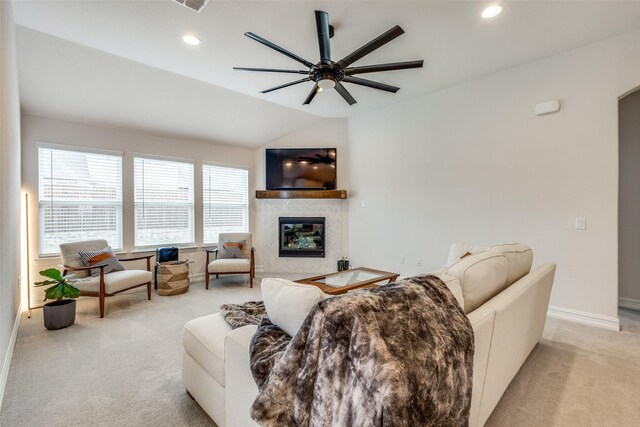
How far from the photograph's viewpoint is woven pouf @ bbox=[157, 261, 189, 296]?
4012 millimetres

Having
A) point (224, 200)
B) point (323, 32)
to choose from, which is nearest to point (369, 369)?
point (323, 32)

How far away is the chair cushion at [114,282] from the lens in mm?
3207

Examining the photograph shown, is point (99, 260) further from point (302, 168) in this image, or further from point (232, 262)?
point (302, 168)

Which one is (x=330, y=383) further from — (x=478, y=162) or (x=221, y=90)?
(x=221, y=90)

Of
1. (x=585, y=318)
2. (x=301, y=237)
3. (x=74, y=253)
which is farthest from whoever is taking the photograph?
(x=301, y=237)

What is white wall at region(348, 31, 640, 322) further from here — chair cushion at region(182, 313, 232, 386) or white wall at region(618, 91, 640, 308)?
chair cushion at region(182, 313, 232, 386)

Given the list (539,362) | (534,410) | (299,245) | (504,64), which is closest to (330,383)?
(534,410)

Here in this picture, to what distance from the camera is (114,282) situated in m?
3.28

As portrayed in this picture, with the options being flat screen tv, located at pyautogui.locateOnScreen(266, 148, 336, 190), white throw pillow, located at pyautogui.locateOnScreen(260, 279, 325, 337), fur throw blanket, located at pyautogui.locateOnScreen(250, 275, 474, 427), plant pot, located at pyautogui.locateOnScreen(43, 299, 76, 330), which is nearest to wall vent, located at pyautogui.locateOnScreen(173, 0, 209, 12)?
white throw pillow, located at pyautogui.locateOnScreen(260, 279, 325, 337)

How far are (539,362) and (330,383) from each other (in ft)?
7.42

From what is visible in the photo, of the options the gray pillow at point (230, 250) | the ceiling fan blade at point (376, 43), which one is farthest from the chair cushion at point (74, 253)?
the ceiling fan blade at point (376, 43)

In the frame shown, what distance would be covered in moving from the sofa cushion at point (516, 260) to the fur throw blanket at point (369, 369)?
1.03 metres

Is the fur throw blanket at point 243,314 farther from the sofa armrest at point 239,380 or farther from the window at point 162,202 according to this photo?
the window at point 162,202

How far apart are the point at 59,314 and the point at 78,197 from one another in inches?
70.2
